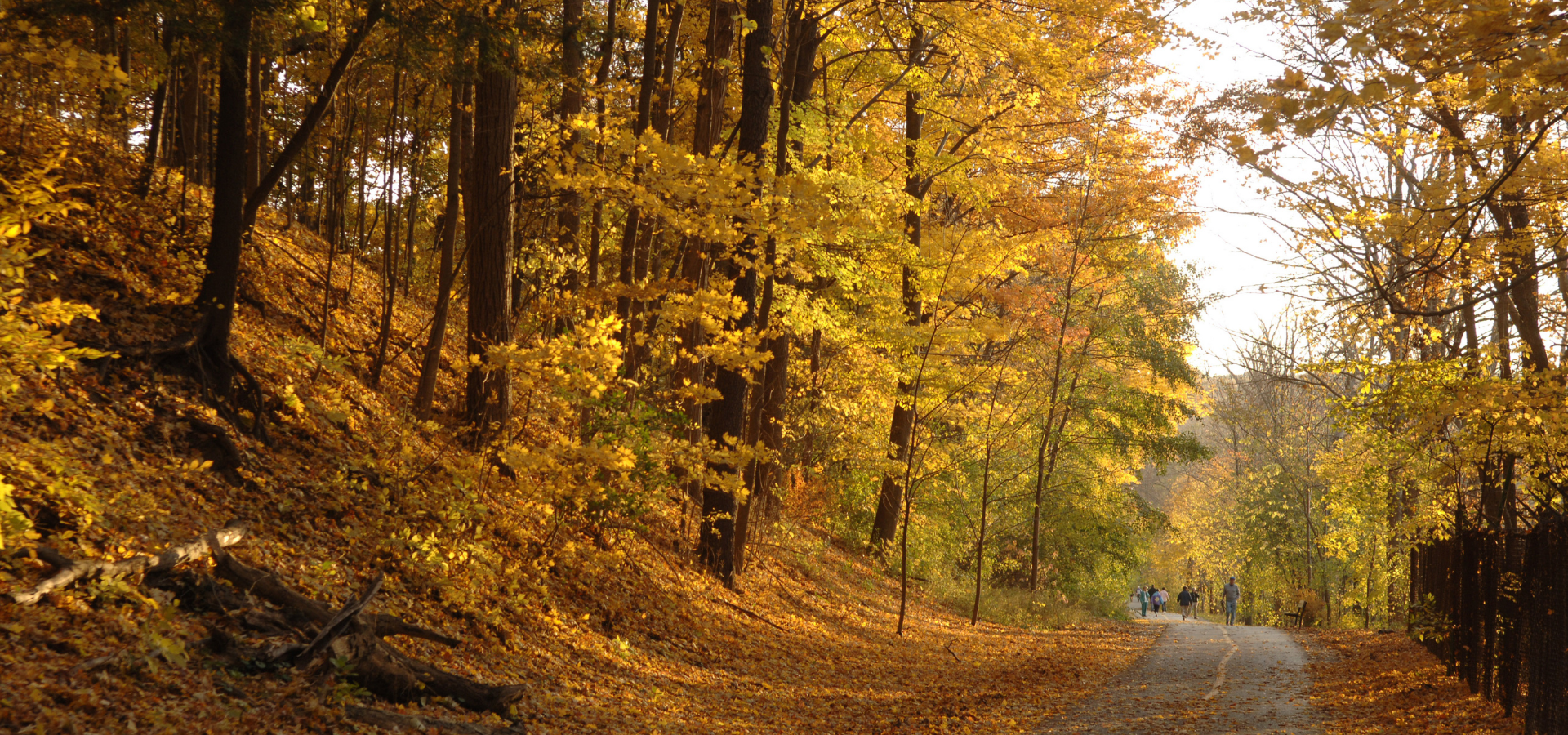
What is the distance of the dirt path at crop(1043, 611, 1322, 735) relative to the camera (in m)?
8.75

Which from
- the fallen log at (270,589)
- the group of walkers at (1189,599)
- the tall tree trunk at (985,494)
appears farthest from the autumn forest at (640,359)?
the group of walkers at (1189,599)

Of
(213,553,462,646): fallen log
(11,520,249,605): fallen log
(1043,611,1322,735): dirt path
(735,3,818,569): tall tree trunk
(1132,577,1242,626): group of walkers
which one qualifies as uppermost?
(735,3,818,569): tall tree trunk

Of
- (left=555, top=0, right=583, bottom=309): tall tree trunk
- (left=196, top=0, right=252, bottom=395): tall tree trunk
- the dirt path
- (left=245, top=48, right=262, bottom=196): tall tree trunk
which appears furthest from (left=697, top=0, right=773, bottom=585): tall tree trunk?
(left=245, top=48, right=262, bottom=196): tall tree trunk

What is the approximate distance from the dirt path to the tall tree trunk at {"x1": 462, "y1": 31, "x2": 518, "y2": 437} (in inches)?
271

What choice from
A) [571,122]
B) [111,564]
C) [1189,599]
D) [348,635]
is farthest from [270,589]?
[1189,599]

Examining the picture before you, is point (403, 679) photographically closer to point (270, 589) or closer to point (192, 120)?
point (270, 589)

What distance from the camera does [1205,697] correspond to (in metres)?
10.6

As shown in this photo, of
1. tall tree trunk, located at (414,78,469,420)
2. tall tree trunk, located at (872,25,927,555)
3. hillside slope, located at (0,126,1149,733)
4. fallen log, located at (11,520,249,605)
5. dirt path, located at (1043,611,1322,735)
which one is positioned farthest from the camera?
tall tree trunk, located at (872,25,927,555)

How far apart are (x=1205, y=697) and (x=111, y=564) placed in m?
10.5

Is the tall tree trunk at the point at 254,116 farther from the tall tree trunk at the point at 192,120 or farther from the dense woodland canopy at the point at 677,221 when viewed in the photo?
the tall tree trunk at the point at 192,120

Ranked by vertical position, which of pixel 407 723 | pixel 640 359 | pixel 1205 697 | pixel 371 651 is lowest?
pixel 1205 697

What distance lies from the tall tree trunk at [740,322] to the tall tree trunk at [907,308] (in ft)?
9.00

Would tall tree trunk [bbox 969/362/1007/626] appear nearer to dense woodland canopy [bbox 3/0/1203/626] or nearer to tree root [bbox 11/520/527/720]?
dense woodland canopy [bbox 3/0/1203/626]

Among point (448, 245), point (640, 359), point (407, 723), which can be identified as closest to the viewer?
point (407, 723)
